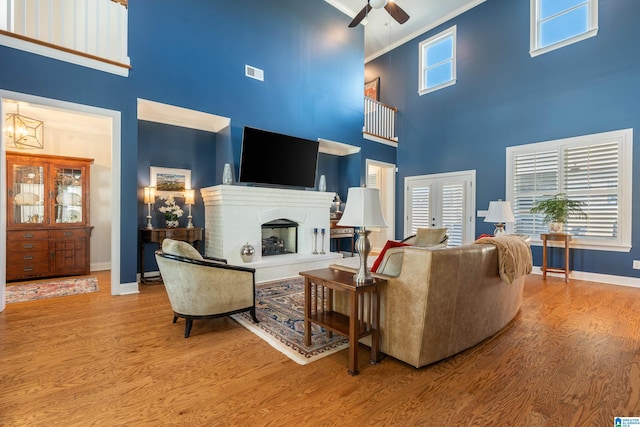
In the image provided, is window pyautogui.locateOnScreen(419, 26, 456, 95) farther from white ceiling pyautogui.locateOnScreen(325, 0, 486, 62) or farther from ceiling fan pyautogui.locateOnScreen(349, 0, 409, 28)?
ceiling fan pyautogui.locateOnScreen(349, 0, 409, 28)

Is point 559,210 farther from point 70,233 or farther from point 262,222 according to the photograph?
point 70,233

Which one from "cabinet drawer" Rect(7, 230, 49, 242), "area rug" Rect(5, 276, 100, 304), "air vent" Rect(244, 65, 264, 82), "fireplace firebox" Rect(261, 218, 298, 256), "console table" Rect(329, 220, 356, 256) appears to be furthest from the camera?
"console table" Rect(329, 220, 356, 256)

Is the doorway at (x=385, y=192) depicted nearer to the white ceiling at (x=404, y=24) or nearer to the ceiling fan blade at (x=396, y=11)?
the ceiling fan blade at (x=396, y=11)

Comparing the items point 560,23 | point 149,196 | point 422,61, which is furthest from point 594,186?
point 149,196

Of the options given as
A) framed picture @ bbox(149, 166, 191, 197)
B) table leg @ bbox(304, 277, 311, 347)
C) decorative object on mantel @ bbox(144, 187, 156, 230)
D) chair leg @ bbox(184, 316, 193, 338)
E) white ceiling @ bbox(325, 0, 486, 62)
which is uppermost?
white ceiling @ bbox(325, 0, 486, 62)

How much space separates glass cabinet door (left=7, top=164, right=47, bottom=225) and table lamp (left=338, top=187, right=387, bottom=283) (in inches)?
207

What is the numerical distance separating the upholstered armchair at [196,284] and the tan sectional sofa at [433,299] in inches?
53.6

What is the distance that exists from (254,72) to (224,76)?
1.84ft

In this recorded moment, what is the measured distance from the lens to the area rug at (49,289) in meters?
3.85

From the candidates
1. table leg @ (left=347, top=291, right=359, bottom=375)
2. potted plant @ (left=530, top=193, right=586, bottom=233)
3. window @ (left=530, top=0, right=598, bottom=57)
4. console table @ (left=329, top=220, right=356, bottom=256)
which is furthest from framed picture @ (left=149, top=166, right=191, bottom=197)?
window @ (left=530, top=0, right=598, bottom=57)

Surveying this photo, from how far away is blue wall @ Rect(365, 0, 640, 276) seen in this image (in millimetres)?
4723

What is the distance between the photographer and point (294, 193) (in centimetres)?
541

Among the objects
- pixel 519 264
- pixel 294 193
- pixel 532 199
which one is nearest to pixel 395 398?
pixel 519 264

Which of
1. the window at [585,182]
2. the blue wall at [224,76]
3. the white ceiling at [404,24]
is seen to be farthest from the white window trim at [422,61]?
the window at [585,182]
